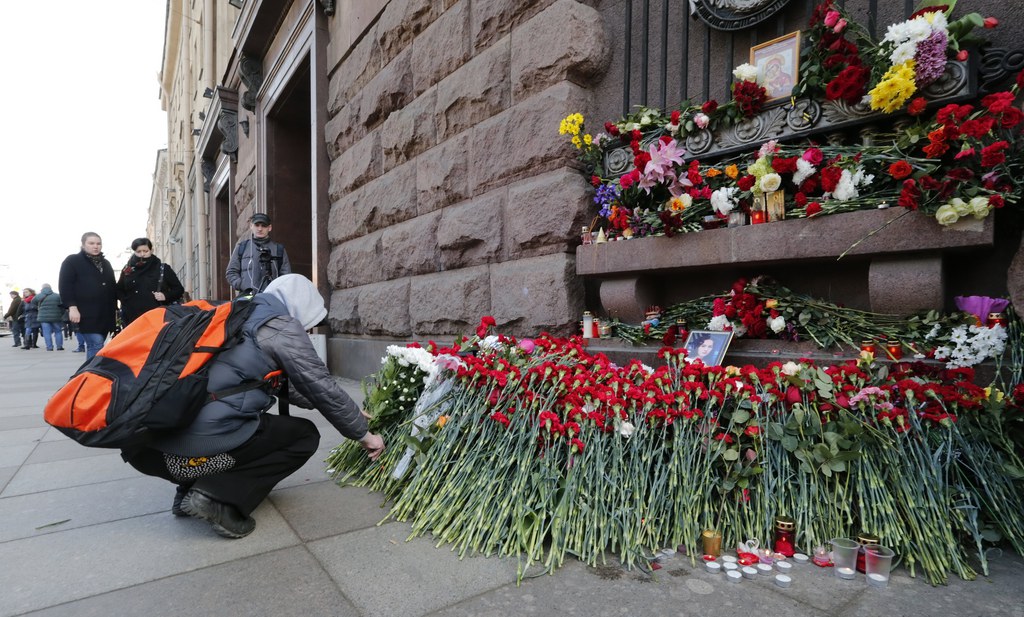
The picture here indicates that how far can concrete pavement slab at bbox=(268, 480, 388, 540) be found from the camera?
243 centimetres

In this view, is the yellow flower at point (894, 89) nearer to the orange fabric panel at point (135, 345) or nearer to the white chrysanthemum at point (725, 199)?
the white chrysanthemum at point (725, 199)

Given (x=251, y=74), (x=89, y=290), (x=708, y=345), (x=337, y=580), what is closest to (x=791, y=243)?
(x=708, y=345)

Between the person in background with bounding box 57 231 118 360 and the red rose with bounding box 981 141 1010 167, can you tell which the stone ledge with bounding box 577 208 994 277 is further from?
the person in background with bounding box 57 231 118 360

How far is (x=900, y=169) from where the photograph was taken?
2322 mm

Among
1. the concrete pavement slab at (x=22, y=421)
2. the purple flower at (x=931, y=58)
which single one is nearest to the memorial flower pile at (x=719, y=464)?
the purple flower at (x=931, y=58)

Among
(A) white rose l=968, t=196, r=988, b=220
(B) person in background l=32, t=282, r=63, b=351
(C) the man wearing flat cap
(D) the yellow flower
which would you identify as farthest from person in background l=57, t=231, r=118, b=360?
(B) person in background l=32, t=282, r=63, b=351

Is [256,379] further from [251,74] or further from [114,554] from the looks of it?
[251,74]

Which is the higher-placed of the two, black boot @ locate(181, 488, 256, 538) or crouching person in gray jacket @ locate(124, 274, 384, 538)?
crouching person in gray jacket @ locate(124, 274, 384, 538)

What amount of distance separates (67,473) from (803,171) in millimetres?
4429

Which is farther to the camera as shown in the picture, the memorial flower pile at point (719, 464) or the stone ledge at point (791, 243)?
the stone ledge at point (791, 243)

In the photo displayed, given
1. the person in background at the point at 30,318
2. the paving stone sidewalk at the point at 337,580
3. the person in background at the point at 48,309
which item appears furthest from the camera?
the person in background at the point at 30,318

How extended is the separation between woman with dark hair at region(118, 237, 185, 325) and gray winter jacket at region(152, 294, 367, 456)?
5.61m

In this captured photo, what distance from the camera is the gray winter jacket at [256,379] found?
2209 mm

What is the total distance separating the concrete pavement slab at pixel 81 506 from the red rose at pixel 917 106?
3781 millimetres
